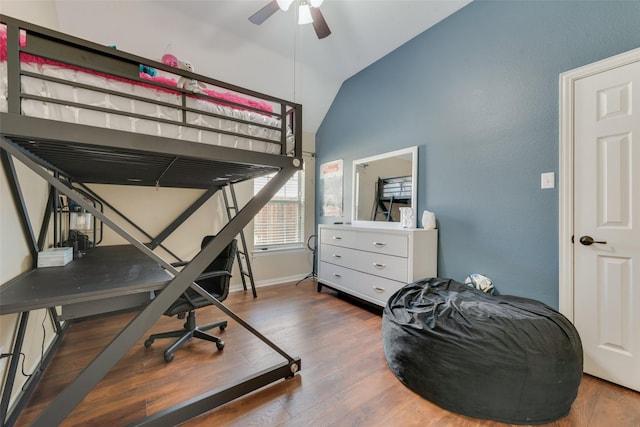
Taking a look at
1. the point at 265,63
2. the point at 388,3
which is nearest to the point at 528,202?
the point at 388,3

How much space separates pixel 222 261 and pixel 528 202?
2526mm

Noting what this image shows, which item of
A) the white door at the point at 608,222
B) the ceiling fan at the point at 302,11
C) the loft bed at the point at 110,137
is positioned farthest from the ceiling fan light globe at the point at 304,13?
the white door at the point at 608,222

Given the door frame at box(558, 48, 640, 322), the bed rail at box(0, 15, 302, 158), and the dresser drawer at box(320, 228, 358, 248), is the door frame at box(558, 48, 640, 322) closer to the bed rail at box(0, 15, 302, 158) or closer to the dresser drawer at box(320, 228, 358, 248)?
the dresser drawer at box(320, 228, 358, 248)

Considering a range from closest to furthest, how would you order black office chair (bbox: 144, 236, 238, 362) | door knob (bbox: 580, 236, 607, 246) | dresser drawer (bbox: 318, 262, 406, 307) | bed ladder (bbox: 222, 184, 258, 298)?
door knob (bbox: 580, 236, 607, 246) → black office chair (bbox: 144, 236, 238, 362) → dresser drawer (bbox: 318, 262, 406, 307) → bed ladder (bbox: 222, 184, 258, 298)

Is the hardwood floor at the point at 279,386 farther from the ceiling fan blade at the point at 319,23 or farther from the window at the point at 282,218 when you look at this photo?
the ceiling fan blade at the point at 319,23

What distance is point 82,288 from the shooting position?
3.72 feet

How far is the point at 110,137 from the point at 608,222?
9.31 feet

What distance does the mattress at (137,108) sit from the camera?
0.96 metres

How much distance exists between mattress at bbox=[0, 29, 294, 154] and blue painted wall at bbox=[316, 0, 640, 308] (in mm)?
1893

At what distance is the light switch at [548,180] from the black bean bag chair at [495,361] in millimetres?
900

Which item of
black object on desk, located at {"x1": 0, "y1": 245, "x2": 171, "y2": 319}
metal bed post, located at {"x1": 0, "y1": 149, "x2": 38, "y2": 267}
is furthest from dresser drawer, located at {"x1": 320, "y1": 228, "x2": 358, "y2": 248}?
metal bed post, located at {"x1": 0, "y1": 149, "x2": 38, "y2": 267}

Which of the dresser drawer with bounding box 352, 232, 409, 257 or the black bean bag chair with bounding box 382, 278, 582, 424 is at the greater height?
the dresser drawer with bounding box 352, 232, 409, 257

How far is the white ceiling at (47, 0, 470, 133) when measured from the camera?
2305 millimetres

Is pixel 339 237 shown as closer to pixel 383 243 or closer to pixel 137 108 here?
pixel 383 243
